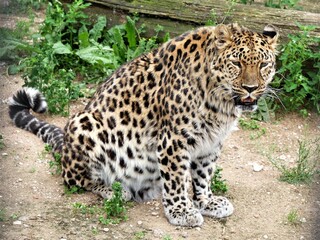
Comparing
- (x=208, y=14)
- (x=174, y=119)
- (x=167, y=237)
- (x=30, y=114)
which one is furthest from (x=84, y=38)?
(x=167, y=237)

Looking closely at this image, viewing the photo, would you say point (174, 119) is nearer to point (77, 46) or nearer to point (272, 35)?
point (272, 35)

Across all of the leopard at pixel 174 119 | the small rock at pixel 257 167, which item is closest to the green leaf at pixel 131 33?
the leopard at pixel 174 119

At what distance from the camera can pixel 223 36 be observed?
6539 mm

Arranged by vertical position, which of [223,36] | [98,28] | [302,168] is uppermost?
[223,36]

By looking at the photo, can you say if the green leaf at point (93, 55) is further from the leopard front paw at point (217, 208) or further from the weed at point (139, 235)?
the weed at point (139, 235)

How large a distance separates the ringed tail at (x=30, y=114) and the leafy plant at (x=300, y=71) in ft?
8.82

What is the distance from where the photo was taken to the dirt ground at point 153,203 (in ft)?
22.0

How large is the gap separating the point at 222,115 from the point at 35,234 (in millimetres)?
1897

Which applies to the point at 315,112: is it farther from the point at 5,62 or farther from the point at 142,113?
the point at 5,62

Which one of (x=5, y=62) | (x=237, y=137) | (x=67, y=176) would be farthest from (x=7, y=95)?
(x=237, y=137)

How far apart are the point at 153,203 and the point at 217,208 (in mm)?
630

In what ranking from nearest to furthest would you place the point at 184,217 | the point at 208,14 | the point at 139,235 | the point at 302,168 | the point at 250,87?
the point at 250,87 → the point at 139,235 → the point at 184,217 → the point at 302,168 → the point at 208,14

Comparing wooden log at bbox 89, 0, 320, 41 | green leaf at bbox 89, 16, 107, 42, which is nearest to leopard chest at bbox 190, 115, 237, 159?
wooden log at bbox 89, 0, 320, 41

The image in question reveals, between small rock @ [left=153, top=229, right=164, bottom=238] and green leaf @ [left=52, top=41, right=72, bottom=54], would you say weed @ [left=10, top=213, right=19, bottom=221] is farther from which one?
green leaf @ [left=52, top=41, right=72, bottom=54]
